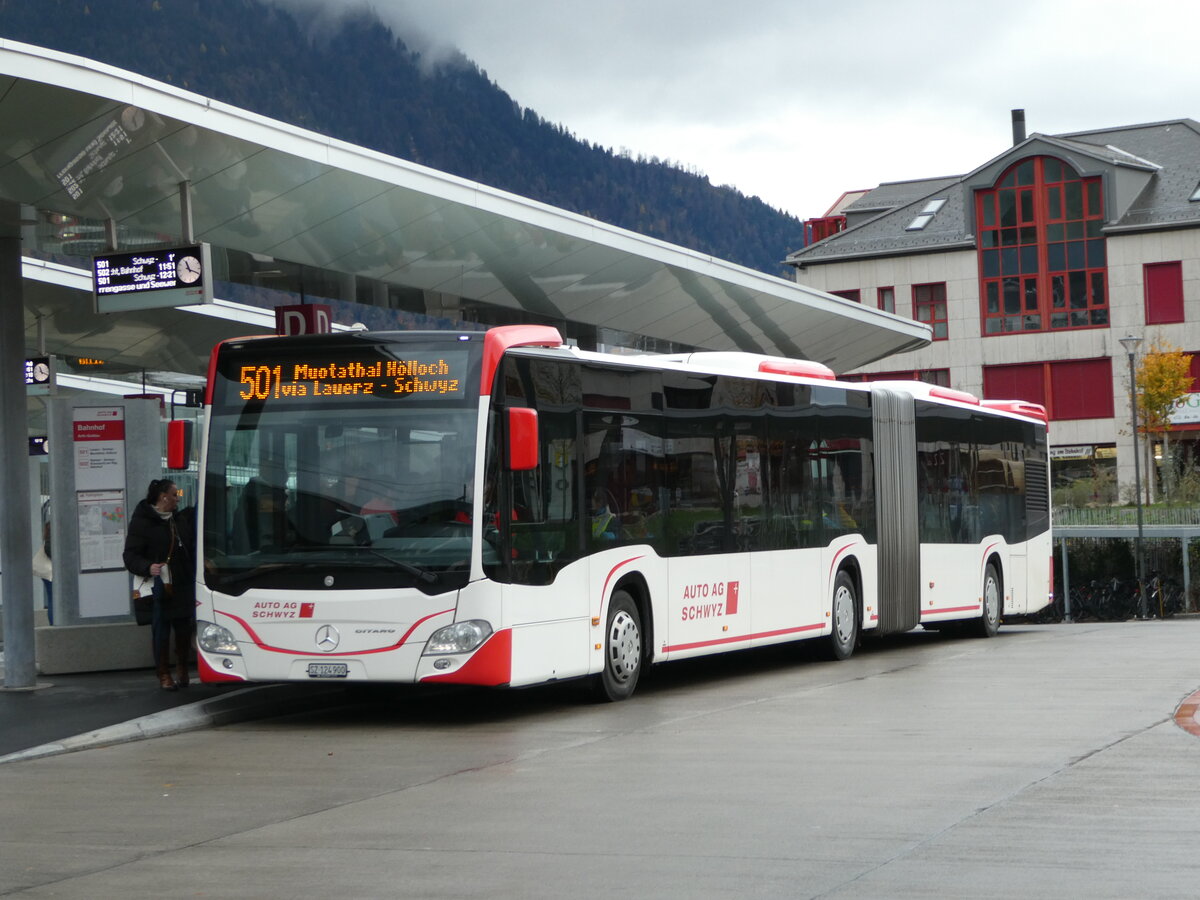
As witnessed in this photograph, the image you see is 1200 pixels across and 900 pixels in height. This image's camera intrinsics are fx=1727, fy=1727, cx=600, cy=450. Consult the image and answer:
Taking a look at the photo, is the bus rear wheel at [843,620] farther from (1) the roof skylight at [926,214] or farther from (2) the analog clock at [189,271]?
(1) the roof skylight at [926,214]

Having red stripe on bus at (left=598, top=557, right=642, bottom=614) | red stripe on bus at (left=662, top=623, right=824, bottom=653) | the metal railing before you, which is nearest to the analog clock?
red stripe on bus at (left=598, top=557, right=642, bottom=614)

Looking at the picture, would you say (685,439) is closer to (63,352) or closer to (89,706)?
(89,706)

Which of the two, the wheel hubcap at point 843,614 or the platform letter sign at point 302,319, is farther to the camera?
the wheel hubcap at point 843,614

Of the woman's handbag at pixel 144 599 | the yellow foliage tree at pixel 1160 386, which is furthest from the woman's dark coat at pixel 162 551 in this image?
the yellow foliage tree at pixel 1160 386

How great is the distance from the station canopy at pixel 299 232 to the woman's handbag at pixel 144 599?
3267mm

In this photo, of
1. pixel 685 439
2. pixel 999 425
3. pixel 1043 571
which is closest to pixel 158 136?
pixel 685 439

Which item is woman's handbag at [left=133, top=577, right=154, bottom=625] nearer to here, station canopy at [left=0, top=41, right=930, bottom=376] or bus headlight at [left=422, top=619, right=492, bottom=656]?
station canopy at [left=0, top=41, right=930, bottom=376]

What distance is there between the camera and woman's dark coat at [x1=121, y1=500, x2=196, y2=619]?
585 inches

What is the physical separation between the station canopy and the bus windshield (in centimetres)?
217

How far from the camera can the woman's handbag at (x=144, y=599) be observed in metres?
14.9

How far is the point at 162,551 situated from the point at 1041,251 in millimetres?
59700

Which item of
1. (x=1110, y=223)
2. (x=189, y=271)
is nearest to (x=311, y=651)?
(x=189, y=271)

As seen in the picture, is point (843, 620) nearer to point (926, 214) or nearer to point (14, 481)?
point (14, 481)

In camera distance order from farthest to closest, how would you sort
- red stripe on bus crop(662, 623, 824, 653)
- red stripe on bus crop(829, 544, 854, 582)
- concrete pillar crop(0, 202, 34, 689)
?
red stripe on bus crop(829, 544, 854, 582)
red stripe on bus crop(662, 623, 824, 653)
concrete pillar crop(0, 202, 34, 689)
